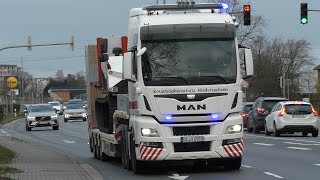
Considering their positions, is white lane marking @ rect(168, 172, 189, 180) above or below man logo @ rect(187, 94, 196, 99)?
below

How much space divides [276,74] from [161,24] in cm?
8385

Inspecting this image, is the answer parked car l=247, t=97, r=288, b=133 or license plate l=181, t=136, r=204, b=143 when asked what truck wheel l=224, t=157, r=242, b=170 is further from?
parked car l=247, t=97, r=288, b=133

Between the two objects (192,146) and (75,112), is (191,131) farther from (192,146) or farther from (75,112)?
(75,112)

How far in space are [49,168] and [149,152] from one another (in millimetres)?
3211

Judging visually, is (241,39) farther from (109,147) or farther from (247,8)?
(109,147)

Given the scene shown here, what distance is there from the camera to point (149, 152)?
47.9 feet

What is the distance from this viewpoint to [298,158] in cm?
1909

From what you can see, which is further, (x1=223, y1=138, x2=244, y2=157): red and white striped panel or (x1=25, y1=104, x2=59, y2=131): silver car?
(x1=25, y1=104, x2=59, y2=131): silver car

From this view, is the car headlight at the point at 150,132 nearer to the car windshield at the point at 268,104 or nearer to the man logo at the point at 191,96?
the man logo at the point at 191,96

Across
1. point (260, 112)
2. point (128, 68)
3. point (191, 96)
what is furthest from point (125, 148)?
point (260, 112)

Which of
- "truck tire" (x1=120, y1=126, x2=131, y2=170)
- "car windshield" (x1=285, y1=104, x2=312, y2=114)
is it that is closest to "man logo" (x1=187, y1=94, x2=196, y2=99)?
"truck tire" (x1=120, y1=126, x2=131, y2=170)

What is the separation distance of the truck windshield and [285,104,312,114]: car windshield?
16.9 m

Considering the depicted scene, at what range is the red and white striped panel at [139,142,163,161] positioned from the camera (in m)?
14.6

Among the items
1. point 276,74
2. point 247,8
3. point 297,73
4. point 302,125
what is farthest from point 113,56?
point 297,73
